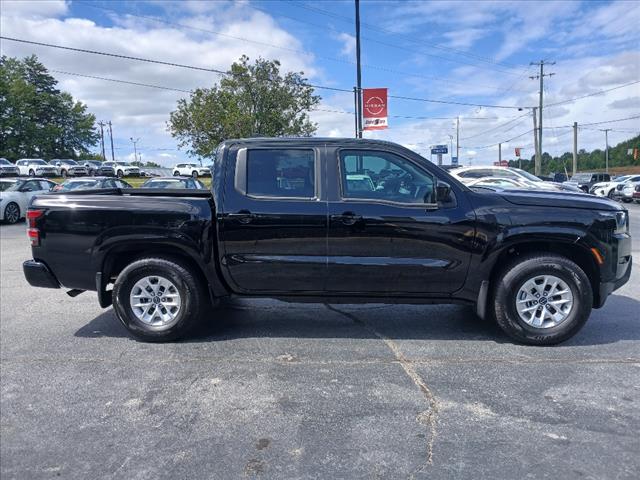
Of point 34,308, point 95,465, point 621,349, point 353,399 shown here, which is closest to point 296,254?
point 353,399

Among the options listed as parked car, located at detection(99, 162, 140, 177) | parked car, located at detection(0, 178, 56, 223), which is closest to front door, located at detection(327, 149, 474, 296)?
parked car, located at detection(0, 178, 56, 223)

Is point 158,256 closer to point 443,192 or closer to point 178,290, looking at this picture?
point 178,290

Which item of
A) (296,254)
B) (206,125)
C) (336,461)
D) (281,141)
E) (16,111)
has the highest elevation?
(16,111)

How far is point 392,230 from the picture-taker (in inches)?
175

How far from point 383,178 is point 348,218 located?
509mm

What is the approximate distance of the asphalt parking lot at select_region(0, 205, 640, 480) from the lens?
2801 millimetres

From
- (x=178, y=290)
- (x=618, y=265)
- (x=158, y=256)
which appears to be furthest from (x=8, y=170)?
(x=618, y=265)

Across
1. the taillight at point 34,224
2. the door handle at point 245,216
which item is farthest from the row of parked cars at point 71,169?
the door handle at point 245,216

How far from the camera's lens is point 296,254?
4.57 metres

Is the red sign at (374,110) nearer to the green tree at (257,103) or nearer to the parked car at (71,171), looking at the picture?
the green tree at (257,103)

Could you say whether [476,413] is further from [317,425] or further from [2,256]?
[2,256]

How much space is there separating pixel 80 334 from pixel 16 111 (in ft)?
243

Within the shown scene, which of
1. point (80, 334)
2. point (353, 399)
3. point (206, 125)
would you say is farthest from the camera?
point (206, 125)

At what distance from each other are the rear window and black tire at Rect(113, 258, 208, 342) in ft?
3.38
